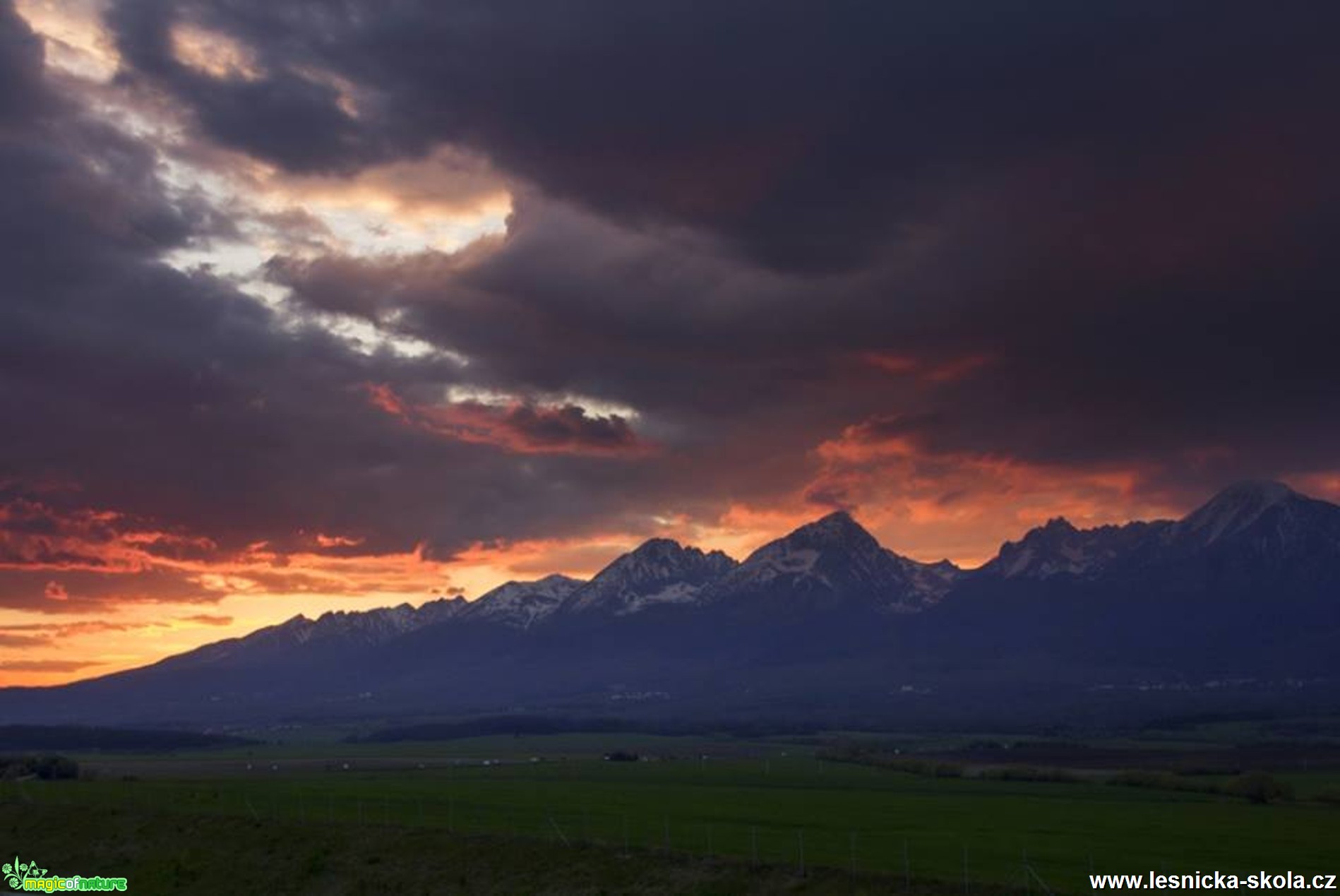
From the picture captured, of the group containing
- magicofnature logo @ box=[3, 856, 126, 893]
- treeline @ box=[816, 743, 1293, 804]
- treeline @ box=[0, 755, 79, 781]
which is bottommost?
magicofnature logo @ box=[3, 856, 126, 893]

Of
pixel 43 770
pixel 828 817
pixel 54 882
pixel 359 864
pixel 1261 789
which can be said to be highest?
pixel 43 770

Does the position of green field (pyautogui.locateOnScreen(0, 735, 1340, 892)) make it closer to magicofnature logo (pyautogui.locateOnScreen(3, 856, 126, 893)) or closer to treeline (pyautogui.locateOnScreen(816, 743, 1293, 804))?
treeline (pyautogui.locateOnScreen(816, 743, 1293, 804))

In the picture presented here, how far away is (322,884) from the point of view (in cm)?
9131

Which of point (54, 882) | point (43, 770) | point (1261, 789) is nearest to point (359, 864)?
point (54, 882)

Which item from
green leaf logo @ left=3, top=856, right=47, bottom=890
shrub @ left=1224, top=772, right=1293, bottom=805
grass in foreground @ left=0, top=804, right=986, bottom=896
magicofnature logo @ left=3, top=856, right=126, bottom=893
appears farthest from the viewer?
shrub @ left=1224, top=772, right=1293, bottom=805

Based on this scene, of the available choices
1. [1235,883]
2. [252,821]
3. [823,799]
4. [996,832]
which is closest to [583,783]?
[823,799]

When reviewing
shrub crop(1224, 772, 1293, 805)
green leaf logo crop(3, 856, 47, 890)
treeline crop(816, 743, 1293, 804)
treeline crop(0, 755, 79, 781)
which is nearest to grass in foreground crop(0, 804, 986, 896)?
green leaf logo crop(3, 856, 47, 890)

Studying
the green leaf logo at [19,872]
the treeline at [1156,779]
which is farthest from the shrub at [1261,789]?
the green leaf logo at [19,872]

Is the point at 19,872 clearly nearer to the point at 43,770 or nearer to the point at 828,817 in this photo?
the point at 828,817

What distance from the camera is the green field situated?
84.5m

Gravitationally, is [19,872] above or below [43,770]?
below

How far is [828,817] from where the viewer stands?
120 meters

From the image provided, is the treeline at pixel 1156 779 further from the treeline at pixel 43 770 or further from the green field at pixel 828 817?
the treeline at pixel 43 770

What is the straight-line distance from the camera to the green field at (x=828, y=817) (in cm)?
8450
